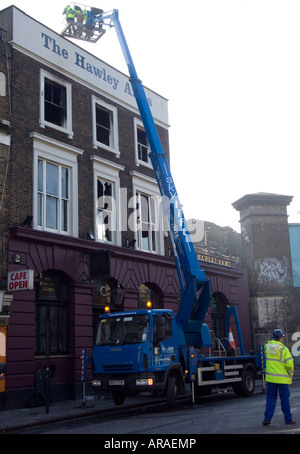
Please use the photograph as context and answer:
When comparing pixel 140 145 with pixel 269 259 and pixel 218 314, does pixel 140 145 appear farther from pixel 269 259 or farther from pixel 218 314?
pixel 269 259

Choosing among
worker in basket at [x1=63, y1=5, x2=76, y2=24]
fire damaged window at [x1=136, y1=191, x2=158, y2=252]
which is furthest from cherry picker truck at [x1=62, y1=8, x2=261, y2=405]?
fire damaged window at [x1=136, y1=191, x2=158, y2=252]

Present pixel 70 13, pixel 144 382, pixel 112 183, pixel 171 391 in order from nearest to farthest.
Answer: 1. pixel 144 382
2. pixel 171 391
3. pixel 70 13
4. pixel 112 183

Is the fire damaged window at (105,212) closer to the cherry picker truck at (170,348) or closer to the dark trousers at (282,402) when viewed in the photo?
the cherry picker truck at (170,348)

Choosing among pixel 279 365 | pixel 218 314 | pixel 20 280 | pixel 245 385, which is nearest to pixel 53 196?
pixel 20 280

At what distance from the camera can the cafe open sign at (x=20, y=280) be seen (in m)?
14.8

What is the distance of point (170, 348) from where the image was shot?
13828mm

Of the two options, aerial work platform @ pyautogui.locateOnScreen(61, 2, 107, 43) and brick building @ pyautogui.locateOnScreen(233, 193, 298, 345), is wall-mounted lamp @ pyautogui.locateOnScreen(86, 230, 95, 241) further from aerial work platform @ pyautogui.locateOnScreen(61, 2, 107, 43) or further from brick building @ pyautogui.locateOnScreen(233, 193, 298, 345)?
brick building @ pyautogui.locateOnScreen(233, 193, 298, 345)

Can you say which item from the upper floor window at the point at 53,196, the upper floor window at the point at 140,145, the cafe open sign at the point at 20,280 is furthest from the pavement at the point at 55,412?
the upper floor window at the point at 140,145

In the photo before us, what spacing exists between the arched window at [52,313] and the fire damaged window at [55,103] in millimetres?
5666

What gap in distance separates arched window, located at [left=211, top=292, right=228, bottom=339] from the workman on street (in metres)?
16.3

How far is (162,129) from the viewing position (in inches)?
993

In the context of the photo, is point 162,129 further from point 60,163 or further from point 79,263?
point 79,263

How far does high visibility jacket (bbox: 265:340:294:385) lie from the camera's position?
9.80 meters

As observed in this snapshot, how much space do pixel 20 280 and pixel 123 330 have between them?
11.4 feet
